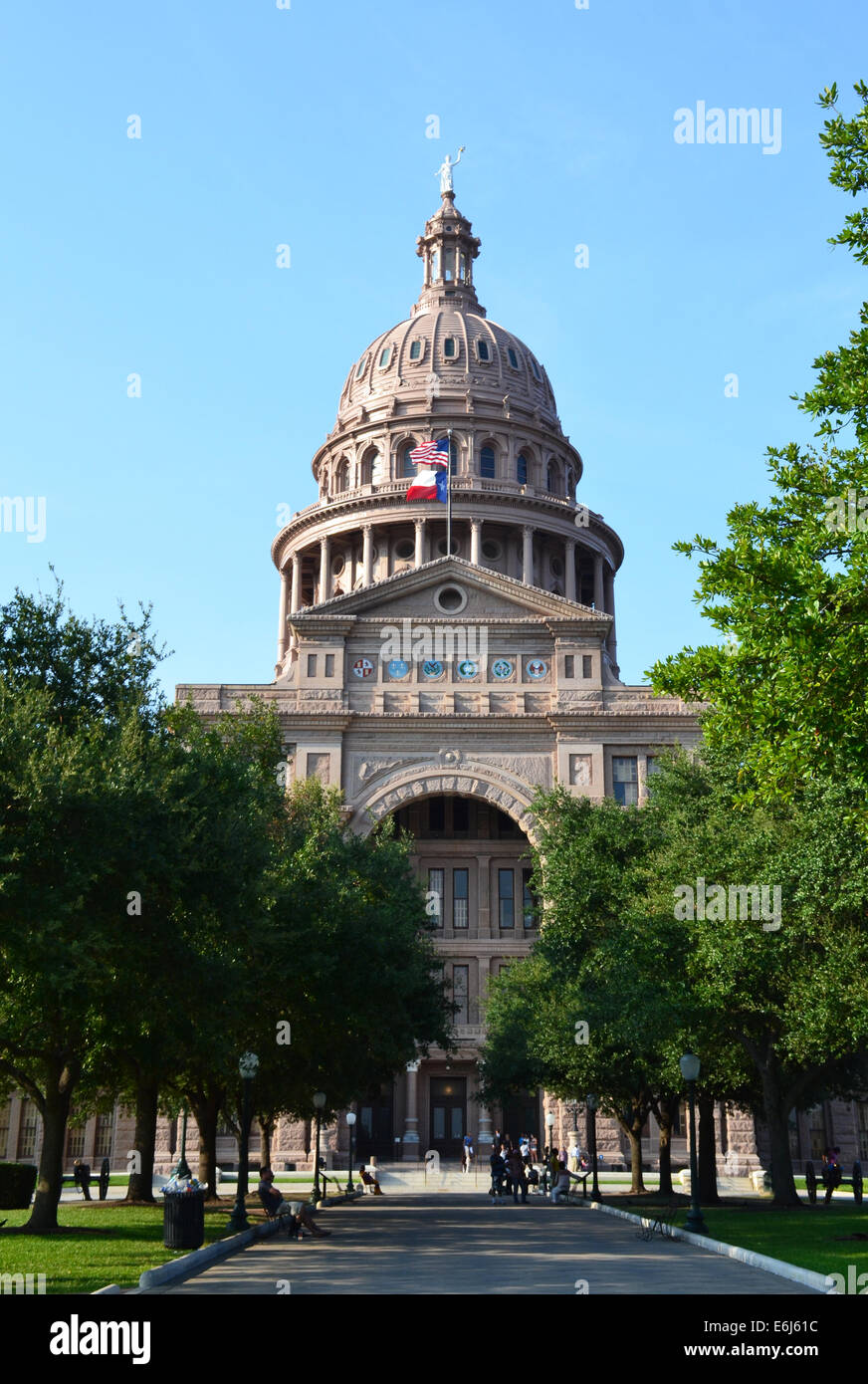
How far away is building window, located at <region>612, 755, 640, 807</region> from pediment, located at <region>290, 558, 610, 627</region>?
717 centimetres

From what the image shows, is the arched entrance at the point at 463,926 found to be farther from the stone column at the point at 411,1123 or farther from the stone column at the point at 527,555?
the stone column at the point at 527,555

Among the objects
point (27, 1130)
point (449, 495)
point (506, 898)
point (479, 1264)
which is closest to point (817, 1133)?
point (506, 898)

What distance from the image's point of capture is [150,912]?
79.8 ft

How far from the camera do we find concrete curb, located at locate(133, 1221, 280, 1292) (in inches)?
685

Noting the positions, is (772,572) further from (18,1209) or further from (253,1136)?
(253,1136)

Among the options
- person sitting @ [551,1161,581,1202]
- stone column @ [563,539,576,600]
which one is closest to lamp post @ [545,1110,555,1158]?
person sitting @ [551,1161,581,1202]

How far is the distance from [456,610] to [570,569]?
23.0m

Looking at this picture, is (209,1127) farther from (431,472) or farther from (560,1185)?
(431,472)

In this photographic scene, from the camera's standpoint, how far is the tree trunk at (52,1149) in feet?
84.1

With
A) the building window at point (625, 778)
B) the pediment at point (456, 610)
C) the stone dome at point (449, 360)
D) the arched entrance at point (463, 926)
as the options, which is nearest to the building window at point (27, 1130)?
the arched entrance at point (463, 926)

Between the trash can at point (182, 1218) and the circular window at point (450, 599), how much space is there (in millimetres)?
45323

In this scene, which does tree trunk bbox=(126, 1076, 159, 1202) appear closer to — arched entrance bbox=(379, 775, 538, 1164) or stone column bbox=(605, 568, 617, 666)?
arched entrance bbox=(379, 775, 538, 1164)

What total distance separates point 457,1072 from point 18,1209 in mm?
33610
